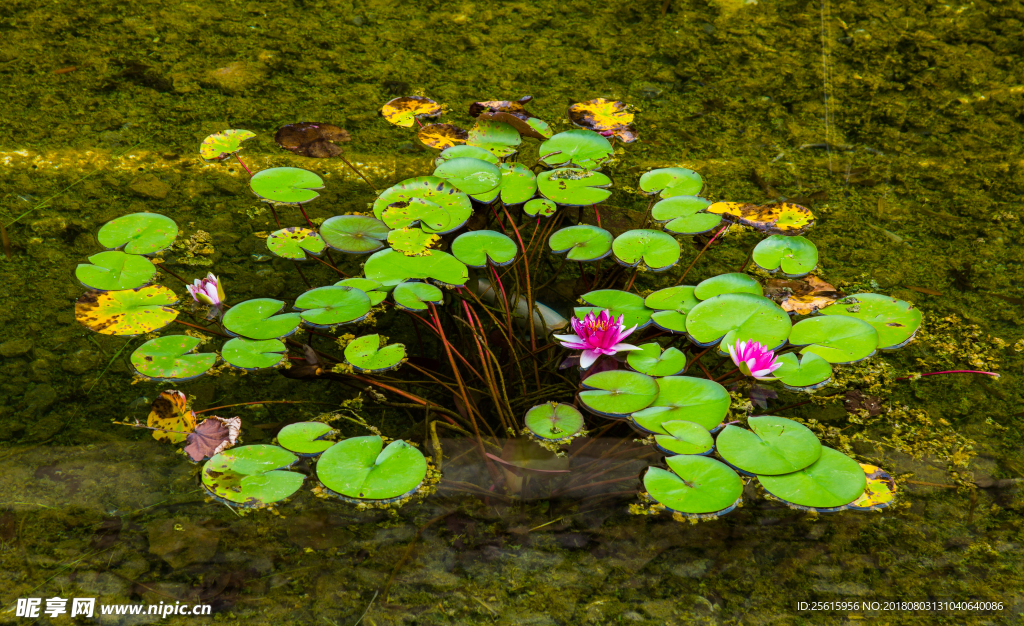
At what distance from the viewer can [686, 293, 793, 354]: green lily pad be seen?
4.36 ft

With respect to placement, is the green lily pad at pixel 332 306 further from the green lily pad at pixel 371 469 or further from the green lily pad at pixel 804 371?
the green lily pad at pixel 804 371

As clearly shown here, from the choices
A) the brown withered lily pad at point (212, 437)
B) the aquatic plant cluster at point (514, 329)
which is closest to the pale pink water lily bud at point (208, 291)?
the aquatic plant cluster at point (514, 329)

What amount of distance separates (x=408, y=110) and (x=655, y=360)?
105 centimetres

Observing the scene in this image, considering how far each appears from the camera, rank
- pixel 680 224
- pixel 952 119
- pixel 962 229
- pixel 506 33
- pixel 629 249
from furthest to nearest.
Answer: pixel 506 33, pixel 952 119, pixel 962 229, pixel 680 224, pixel 629 249

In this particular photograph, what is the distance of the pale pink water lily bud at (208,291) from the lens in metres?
1.37

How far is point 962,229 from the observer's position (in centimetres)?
173

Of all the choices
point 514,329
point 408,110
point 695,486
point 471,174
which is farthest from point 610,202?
point 695,486

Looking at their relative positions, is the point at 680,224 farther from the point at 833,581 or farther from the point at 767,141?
the point at 833,581

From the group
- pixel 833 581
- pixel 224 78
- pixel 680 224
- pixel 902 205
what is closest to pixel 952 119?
pixel 902 205

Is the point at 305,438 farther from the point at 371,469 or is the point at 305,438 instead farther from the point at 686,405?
the point at 686,405

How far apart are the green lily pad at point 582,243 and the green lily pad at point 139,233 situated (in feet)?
2.87

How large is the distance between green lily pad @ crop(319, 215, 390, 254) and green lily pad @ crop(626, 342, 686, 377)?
62 cm

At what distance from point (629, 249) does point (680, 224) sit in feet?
0.61

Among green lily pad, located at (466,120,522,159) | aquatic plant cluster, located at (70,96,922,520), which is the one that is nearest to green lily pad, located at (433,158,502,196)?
aquatic plant cluster, located at (70,96,922,520)
